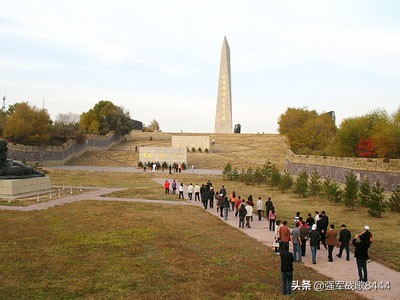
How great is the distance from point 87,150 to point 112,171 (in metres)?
19.0

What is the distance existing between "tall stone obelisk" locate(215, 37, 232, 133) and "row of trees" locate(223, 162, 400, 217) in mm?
40934

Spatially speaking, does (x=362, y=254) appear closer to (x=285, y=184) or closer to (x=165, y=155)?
(x=285, y=184)

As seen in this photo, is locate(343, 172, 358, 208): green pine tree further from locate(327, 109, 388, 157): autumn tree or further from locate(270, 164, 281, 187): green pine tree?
locate(327, 109, 388, 157): autumn tree

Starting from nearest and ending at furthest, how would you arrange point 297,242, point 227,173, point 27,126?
1. point 297,242
2. point 227,173
3. point 27,126

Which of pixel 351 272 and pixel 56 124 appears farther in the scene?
pixel 56 124

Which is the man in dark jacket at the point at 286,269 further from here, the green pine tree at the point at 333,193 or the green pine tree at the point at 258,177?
the green pine tree at the point at 258,177

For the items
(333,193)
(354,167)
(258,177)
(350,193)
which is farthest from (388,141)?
(350,193)

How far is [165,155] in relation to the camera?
42562 mm

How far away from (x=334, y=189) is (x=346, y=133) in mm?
19853

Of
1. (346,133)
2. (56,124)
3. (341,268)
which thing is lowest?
(341,268)

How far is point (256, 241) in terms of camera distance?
486 inches

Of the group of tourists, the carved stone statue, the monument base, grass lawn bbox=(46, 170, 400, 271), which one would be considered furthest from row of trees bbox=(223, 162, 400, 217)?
the carved stone statue

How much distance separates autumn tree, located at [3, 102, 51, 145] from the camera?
147 feet

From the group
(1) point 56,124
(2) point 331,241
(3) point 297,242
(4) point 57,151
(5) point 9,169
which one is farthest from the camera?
(1) point 56,124
